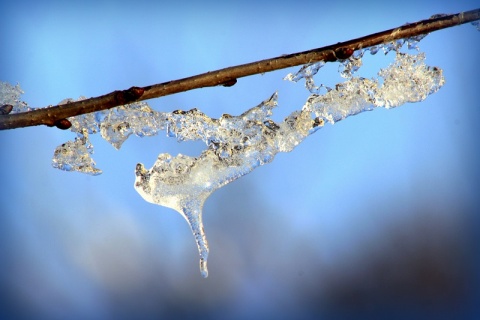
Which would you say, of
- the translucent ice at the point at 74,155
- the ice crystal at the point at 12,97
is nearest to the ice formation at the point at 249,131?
the translucent ice at the point at 74,155

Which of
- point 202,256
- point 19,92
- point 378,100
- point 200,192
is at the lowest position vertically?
point 202,256

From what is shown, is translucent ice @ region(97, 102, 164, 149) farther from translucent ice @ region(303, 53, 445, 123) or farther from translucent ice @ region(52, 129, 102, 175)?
translucent ice @ region(303, 53, 445, 123)

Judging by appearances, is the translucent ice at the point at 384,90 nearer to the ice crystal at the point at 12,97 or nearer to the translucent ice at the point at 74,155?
the translucent ice at the point at 74,155

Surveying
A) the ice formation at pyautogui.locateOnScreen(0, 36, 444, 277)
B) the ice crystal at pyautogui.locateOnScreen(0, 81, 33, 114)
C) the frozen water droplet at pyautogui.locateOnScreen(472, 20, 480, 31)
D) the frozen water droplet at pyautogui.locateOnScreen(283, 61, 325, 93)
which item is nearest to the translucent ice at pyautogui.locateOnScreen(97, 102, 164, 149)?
the ice formation at pyautogui.locateOnScreen(0, 36, 444, 277)

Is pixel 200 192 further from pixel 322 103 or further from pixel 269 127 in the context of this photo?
pixel 322 103

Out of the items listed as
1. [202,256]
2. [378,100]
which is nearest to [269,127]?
[378,100]

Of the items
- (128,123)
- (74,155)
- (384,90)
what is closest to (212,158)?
(128,123)
